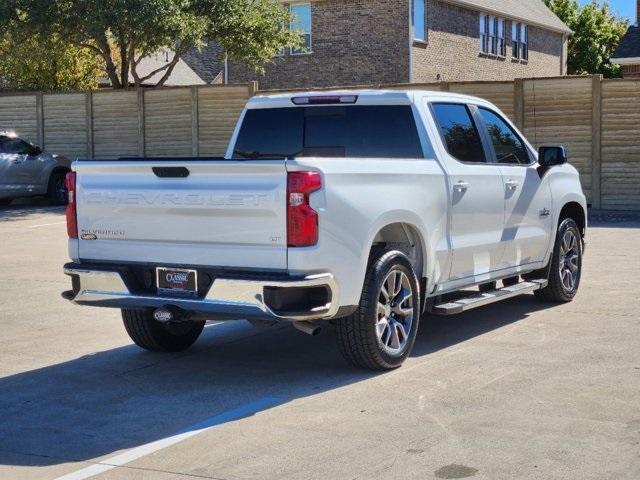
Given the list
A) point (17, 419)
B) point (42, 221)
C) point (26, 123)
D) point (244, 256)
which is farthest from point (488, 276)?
point (26, 123)

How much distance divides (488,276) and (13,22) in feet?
63.0

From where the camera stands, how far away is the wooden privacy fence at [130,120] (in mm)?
24625

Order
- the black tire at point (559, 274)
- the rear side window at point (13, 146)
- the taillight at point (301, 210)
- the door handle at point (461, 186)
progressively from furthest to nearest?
1. the rear side window at point (13, 146)
2. the black tire at point (559, 274)
3. the door handle at point (461, 186)
4. the taillight at point (301, 210)

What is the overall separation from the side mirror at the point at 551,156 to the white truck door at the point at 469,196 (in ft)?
2.88

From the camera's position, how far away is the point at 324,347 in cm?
873

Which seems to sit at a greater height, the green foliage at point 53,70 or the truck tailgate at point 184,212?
the green foliage at point 53,70

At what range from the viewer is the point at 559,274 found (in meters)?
10.3

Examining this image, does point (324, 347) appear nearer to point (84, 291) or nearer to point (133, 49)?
point (84, 291)

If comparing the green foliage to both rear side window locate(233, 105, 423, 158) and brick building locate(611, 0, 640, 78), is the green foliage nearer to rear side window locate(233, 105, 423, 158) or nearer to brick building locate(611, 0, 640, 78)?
brick building locate(611, 0, 640, 78)

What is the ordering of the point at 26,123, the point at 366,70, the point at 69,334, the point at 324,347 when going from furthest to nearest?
the point at 366,70
the point at 26,123
the point at 69,334
the point at 324,347

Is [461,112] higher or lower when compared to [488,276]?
higher

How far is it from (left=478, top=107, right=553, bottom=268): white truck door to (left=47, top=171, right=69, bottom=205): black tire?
15.6 m

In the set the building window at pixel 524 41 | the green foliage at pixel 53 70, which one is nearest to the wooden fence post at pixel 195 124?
the green foliage at pixel 53 70

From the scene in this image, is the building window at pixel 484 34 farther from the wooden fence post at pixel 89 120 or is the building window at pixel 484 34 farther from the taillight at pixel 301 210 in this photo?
the taillight at pixel 301 210
